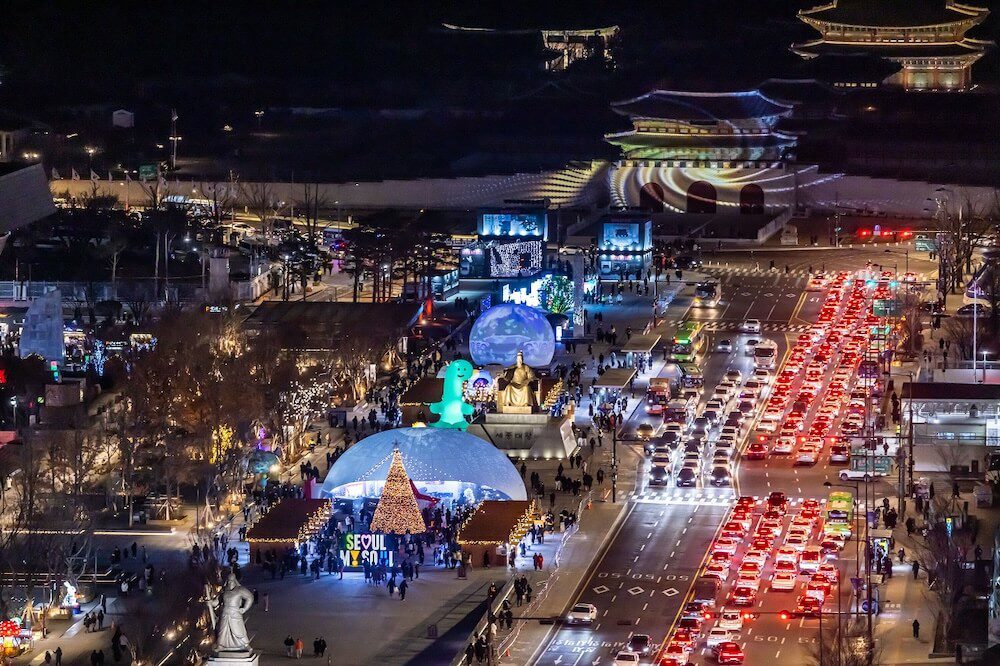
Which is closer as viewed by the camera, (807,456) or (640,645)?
(640,645)

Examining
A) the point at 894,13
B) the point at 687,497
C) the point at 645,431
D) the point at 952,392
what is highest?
the point at 894,13

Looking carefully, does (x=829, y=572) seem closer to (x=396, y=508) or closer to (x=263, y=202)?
(x=396, y=508)

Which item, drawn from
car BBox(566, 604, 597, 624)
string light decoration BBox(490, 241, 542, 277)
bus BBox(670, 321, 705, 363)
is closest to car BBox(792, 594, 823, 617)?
car BBox(566, 604, 597, 624)

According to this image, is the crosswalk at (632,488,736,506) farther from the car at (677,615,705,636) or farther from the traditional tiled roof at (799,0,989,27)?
the traditional tiled roof at (799,0,989,27)

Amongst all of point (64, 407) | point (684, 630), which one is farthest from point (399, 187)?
point (684, 630)

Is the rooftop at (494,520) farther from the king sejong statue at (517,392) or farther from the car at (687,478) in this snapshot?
the king sejong statue at (517,392)

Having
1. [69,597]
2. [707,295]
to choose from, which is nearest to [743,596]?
[69,597]

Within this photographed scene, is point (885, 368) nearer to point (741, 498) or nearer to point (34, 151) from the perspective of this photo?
point (741, 498)
